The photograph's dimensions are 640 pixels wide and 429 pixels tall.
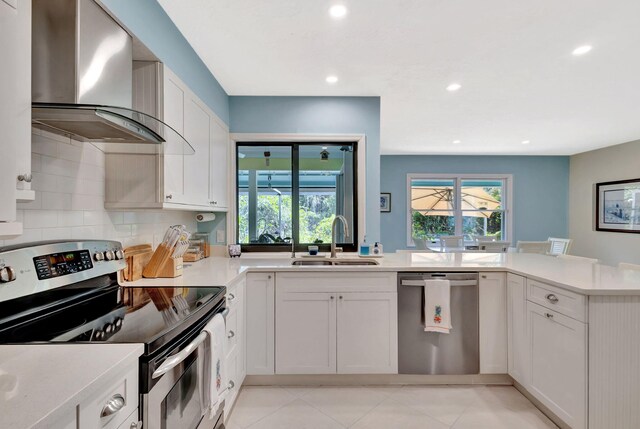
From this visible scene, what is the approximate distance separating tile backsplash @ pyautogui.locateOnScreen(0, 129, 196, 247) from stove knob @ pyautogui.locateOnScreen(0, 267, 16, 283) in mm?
163

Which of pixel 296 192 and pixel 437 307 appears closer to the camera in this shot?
pixel 437 307

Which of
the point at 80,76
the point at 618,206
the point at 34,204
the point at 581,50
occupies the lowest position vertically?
the point at 34,204

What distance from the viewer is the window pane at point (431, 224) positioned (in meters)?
6.85

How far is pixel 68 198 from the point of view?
4.93 feet

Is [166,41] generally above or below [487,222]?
above

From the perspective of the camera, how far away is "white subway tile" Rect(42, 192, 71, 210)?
1.38m

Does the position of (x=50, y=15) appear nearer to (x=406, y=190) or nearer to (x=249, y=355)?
(x=249, y=355)

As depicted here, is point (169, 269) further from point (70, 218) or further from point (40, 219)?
point (40, 219)

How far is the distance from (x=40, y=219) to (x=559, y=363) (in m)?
2.75

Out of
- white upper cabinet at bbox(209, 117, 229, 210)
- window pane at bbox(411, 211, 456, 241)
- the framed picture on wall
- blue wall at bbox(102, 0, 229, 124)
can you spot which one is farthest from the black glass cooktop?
the framed picture on wall

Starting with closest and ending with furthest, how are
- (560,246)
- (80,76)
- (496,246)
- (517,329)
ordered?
(80,76) → (517,329) → (496,246) → (560,246)

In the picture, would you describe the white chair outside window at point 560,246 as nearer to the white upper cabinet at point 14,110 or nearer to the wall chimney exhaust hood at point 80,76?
the wall chimney exhaust hood at point 80,76

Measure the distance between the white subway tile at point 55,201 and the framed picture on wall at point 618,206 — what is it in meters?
7.41

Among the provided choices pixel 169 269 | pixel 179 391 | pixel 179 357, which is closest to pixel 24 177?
pixel 179 357
